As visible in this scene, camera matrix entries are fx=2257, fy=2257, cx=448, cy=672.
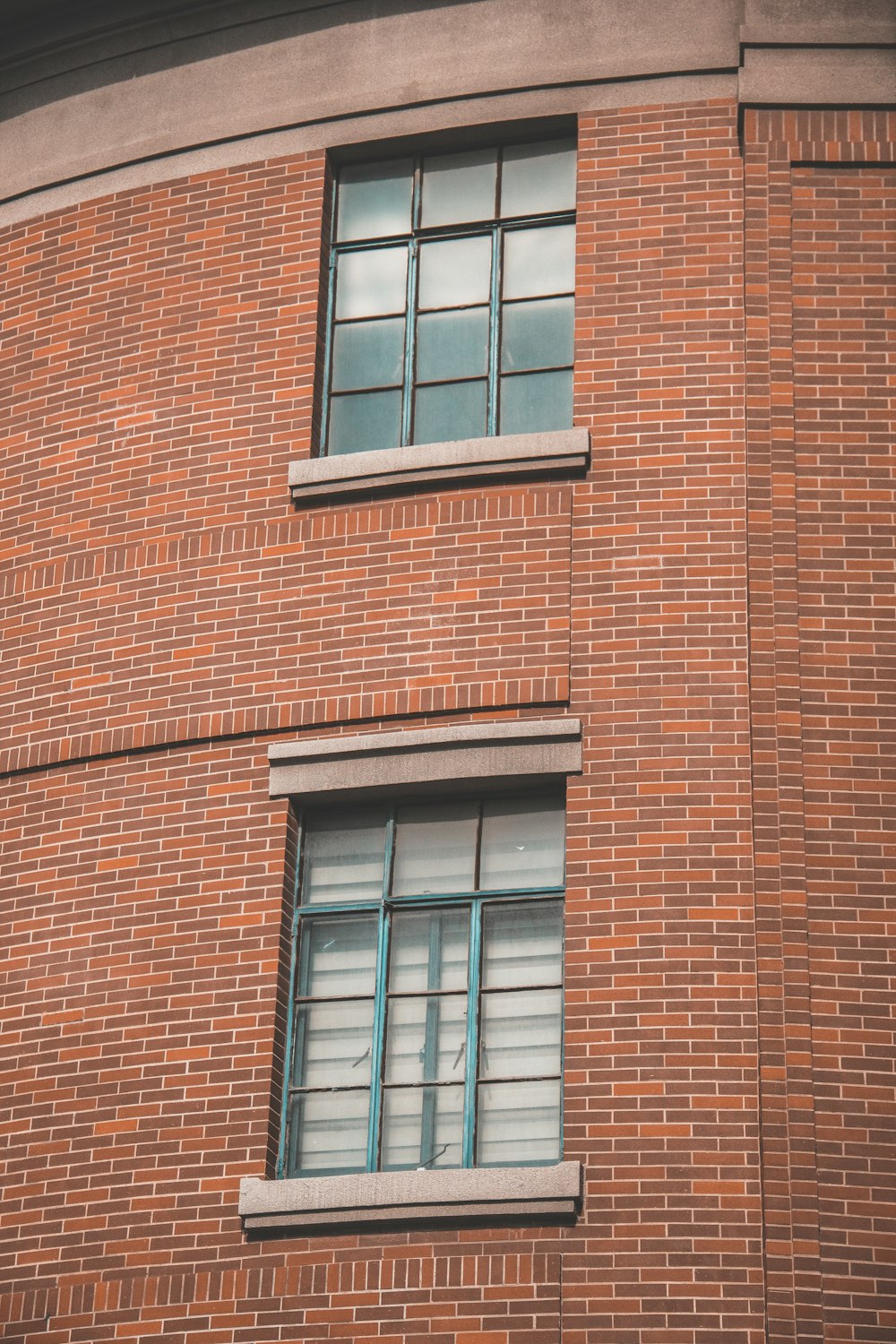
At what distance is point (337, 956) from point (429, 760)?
3.94 feet

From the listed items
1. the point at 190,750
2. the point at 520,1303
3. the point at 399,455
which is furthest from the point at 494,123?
the point at 520,1303

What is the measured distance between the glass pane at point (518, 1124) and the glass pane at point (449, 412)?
13.1ft

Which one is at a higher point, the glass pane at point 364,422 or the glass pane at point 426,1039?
the glass pane at point 364,422

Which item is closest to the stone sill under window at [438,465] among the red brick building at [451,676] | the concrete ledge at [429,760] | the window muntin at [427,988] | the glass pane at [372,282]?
the red brick building at [451,676]

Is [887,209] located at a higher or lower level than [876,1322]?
higher

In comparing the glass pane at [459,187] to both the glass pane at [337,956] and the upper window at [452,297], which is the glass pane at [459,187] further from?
the glass pane at [337,956]

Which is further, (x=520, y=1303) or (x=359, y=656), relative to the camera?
Answer: (x=359, y=656)

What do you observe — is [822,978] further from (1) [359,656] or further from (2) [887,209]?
(2) [887,209]

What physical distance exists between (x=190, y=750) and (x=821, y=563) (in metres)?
3.74

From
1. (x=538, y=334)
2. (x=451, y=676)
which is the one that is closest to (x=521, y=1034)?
(x=451, y=676)

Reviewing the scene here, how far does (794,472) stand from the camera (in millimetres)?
12750

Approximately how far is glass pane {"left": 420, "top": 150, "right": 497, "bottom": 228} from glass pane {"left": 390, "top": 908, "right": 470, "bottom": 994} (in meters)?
4.54

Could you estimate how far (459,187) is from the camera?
14.3m

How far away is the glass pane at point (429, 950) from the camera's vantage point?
12.3m
